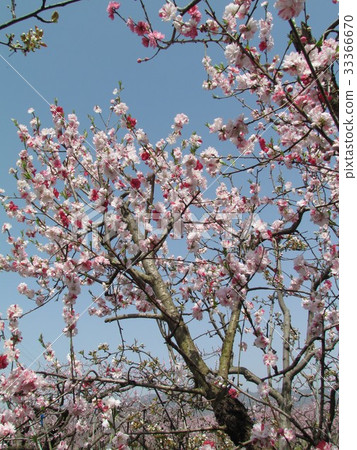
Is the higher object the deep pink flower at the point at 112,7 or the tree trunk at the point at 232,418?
the deep pink flower at the point at 112,7

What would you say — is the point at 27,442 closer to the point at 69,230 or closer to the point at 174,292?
the point at 69,230

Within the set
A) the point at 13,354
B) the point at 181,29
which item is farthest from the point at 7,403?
the point at 181,29

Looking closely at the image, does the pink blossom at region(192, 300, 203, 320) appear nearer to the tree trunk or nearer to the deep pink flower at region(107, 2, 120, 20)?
the tree trunk

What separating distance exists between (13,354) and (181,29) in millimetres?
2798

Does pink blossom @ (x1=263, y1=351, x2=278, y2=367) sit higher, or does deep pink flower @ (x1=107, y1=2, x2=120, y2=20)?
deep pink flower @ (x1=107, y1=2, x2=120, y2=20)

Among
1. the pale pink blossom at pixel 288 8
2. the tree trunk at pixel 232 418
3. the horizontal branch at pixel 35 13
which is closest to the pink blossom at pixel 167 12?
the pale pink blossom at pixel 288 8

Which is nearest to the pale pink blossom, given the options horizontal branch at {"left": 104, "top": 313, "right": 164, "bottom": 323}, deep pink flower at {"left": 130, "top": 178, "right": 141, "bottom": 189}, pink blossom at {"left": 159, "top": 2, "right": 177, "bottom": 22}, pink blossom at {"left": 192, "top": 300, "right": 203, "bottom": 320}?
pink blossom at {"left": 159, "top": 2, "right": 177, "bottom": 22}

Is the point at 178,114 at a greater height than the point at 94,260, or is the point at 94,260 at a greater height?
the point at 178,114

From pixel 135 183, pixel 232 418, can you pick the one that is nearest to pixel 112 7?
pixel 135 183

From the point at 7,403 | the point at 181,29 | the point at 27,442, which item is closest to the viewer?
the point at 181,29

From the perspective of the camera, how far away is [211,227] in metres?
4.57

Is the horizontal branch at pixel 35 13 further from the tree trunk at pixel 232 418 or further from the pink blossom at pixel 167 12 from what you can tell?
the tree trunk at pixel 232 418

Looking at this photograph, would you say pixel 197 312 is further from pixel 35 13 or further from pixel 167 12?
pixel 35 13

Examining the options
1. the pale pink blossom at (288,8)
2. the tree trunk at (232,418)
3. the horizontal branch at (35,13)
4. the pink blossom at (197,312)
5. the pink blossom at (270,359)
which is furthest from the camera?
the pink blossom at (197,312)
